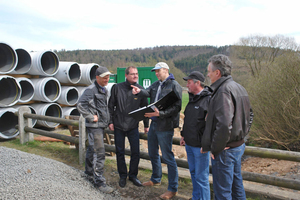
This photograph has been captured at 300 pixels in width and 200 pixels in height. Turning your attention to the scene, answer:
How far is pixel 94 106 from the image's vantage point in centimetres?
388

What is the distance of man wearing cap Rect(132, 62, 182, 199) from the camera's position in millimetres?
3424

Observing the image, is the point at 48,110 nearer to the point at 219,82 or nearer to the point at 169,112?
the point at 169,112

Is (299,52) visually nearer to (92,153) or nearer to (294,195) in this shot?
(294,195)

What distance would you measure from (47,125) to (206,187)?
7.29 meters

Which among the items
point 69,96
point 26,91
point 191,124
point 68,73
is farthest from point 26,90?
point 191,124

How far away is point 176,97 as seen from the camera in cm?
333

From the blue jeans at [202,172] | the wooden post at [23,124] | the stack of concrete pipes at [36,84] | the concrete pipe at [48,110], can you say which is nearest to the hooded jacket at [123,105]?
the blue jeans at [202,172]

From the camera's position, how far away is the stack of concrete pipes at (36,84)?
7.44 m

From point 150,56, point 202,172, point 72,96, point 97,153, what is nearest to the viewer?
point 202,172

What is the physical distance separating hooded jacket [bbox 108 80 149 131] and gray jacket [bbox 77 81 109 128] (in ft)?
0.43

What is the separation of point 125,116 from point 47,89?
6409 millimetres

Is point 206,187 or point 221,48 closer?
point 206,187

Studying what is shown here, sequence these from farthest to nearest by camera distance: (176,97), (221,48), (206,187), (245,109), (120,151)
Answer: (221,48) → (120,151) → (176,97) → (206,187) → (245,109)

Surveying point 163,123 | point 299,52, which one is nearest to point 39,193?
point 163,123
